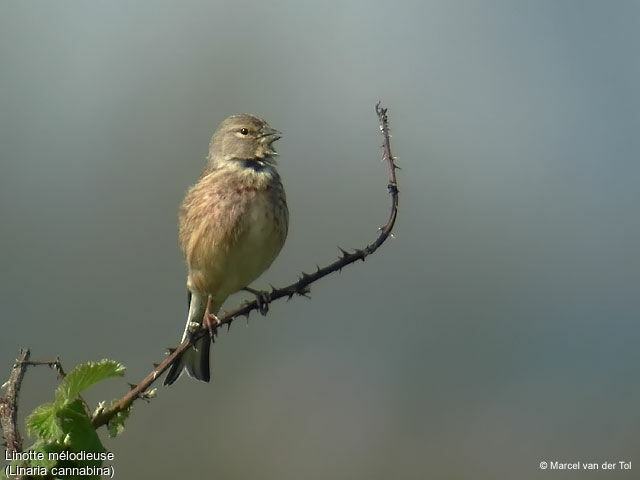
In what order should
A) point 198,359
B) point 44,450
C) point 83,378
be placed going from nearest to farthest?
point 44,450
point 83,378
point 198,359

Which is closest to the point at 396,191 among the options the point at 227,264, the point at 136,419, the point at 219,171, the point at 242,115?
the point at 227,264

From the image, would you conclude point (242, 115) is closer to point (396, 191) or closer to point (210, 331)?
point (210, 331)

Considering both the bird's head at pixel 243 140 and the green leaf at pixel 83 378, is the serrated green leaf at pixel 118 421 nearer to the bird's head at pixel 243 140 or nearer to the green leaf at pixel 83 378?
the green leaf at pixel 83 378

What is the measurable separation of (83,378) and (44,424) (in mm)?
160

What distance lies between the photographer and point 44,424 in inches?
93.9

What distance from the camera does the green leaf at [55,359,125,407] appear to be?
2432 millimetres

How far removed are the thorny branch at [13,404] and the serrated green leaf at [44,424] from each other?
0.04 metres

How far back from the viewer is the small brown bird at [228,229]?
5.05 metres

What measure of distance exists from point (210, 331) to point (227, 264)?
4.55ft

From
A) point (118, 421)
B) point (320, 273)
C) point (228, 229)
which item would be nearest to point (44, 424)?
point (118, 421)

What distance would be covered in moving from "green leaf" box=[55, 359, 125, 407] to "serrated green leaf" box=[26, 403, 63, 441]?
0.04 metres

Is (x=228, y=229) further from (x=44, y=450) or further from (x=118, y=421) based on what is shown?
(x=44, y=450)

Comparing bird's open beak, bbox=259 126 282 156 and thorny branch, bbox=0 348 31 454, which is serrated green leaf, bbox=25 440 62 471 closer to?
thorny branch, bbox=0 348 31 454

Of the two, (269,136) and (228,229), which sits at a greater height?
(269,136)
